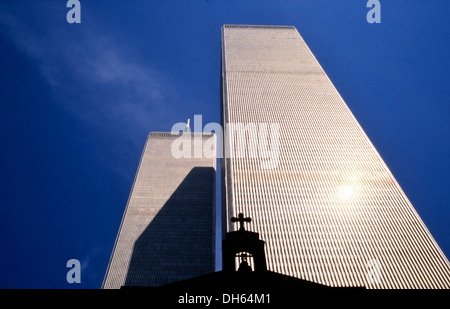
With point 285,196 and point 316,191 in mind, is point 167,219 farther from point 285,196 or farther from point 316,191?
point 316,191

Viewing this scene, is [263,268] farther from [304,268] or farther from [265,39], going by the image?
[265,39]

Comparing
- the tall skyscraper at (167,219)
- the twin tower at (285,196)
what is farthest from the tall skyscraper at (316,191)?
the tall skyscraper at (167,219)

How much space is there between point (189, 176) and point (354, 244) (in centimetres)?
8633

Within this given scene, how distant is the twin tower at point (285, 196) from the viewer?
217ft

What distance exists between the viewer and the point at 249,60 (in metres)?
123

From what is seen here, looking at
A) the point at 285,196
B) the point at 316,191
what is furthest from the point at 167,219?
the point at 316,191

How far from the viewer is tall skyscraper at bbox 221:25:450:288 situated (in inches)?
2554

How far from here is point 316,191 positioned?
78.9 meters

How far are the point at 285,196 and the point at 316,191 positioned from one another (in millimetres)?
9113

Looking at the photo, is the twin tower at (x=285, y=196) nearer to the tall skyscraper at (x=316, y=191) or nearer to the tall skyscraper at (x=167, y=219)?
the tall skyscraper at (x=316, y=191)

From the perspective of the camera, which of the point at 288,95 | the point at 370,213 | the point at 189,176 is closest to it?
the point at 370,213

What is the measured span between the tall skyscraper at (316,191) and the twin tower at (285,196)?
0.27m

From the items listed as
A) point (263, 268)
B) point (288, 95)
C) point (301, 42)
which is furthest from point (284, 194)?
point (301, 42)

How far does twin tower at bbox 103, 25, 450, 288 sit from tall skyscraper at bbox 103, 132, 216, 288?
0.41 m
